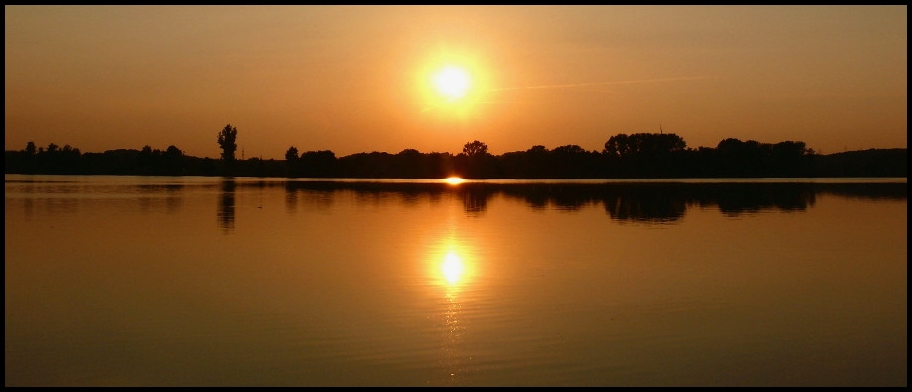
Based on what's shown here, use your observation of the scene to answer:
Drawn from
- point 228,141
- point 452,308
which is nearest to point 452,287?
point 452,308

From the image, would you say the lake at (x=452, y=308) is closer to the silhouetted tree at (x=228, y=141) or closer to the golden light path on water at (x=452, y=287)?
the golden light path on water at (x=452, y=287)

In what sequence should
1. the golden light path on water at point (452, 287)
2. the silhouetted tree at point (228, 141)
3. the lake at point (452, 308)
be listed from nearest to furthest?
1. the lake at point (452, 308)
2. the golden light path on water at point (452, 287)
3. the silhouetted tree at point (228, 141)

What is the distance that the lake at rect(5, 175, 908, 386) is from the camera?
8477 mm

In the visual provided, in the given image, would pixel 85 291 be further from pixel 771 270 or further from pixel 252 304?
pixel 771 270

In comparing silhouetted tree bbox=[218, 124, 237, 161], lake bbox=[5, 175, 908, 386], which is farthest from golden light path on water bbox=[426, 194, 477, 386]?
silhouetted tree bbox=[218, 124, 237, 161]

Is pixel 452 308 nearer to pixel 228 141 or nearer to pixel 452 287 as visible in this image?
pixel 452 287

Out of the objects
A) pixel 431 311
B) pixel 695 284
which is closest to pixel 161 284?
pixel 431 311

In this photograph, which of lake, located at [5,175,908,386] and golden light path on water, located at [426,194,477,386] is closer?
lake, located at [5,175,908,386]

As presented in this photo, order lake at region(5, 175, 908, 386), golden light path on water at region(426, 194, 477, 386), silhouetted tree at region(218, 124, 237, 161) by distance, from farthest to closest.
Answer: silhouetted tree at region(218, 124, 237, 161), golden light path on water at region(426, 194, 477, 386), lake at region(5, 175, 908, 386)

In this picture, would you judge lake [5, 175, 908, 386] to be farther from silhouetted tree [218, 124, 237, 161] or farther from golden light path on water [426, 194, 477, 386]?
silhouetted tree [218, 124, 237, 161]

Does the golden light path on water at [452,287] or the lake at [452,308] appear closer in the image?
the lake at [452,308]

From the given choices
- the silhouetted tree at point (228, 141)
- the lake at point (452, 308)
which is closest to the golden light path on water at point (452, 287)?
the lake at point (452, 308)

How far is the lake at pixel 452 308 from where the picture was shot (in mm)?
8477

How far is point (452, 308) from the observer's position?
11.6 meters
